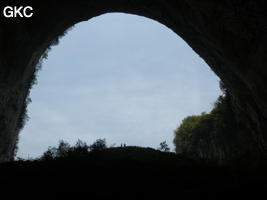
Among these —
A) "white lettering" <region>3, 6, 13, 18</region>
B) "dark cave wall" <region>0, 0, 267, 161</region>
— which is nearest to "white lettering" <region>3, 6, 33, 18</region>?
"white lettering" <region>3, 6, 13, 18</region>

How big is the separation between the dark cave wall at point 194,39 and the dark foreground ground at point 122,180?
13.9ft

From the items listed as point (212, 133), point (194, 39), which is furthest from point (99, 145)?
point (212, 133)

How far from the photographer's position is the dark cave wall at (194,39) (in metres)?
10.3

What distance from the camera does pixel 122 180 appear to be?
8.97 m

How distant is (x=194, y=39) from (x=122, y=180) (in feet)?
35.5

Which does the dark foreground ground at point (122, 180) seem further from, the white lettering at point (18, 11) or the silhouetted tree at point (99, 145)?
the white lettering at point (18, 11)

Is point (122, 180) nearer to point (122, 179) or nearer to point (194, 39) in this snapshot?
point (122, 179)

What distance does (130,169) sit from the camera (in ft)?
33.4

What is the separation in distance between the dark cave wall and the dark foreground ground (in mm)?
4237

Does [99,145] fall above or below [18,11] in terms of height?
below

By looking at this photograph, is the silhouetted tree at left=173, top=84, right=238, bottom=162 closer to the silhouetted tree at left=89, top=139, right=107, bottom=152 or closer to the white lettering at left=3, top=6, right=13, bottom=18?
the silhouetted tree at left=89, top=139, right=107, bottom=152

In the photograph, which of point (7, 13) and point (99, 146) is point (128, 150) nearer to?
point (99, 146)

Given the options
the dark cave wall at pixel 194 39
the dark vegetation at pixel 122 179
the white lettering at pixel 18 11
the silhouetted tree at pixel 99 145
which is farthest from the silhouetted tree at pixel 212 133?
the white lettering at pixel 18 11

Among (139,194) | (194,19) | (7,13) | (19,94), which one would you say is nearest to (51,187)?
(139,194)
